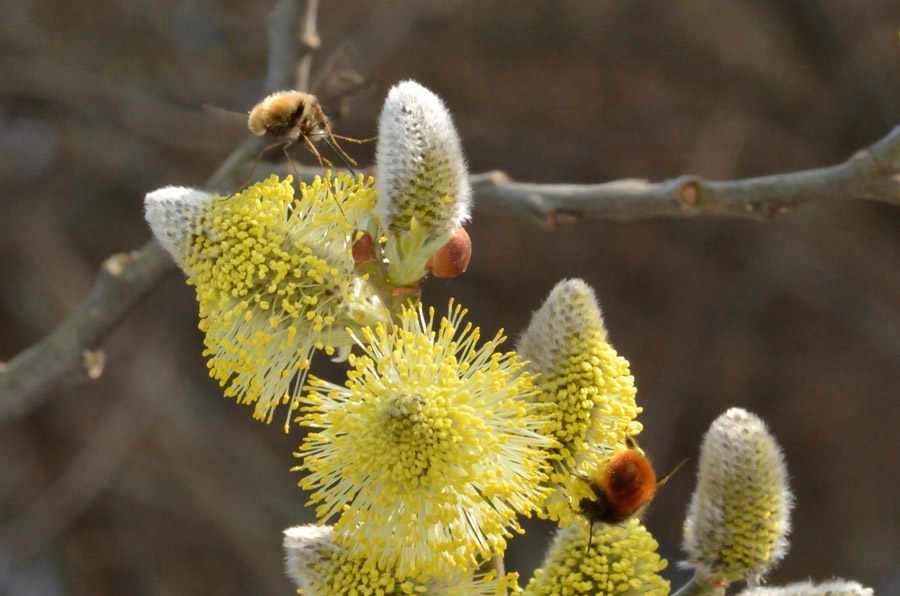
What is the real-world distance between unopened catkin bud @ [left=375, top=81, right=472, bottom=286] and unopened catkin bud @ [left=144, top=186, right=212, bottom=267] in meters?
0.23

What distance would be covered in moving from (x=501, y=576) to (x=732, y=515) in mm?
311

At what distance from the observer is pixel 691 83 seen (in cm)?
337

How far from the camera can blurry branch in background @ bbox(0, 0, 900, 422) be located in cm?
151

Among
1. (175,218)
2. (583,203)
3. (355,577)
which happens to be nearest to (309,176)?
(583,203)

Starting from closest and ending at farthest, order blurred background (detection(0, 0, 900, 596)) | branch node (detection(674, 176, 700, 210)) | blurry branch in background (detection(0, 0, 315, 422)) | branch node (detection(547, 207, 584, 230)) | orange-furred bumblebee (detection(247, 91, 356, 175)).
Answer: orange-furred bumblebee (detection(247, 91, 356, 175)) → branch node (detection(674, 176, 700, 210)) → branch node (detection(547, 207, 584, 230)) → blurry branch in background (detection(0, 0, 315, 422)) → blurred background (detection(0, 0, 900, 596))

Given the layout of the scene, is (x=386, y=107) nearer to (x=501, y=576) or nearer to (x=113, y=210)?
(x=501, y=576)

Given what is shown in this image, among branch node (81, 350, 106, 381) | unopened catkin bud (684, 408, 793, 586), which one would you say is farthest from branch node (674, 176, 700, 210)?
branch node (81, 350, 106, 381)

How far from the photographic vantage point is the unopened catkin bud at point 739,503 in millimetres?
1195

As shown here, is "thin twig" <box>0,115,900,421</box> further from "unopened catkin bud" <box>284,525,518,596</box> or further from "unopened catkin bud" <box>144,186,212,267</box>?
"unopened catkin bud" <box>284,525,518,596</box>

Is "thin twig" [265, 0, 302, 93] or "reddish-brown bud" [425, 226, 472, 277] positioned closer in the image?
"reddish-brown bud" [425, 226, 472, 277]

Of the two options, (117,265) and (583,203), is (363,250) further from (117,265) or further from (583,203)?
(117,265)

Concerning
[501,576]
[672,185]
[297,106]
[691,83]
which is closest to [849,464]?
[691,83]

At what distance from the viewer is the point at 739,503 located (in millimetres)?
1199

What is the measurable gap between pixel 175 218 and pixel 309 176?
0.63 metres
